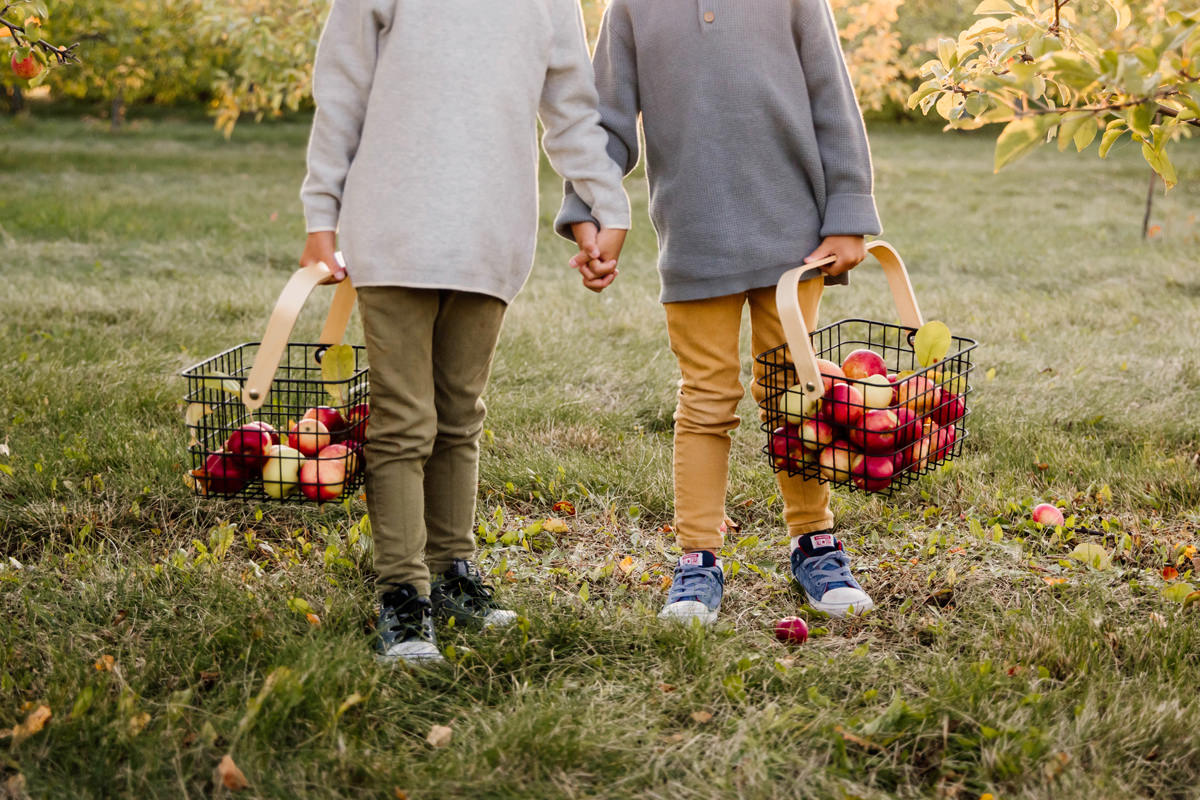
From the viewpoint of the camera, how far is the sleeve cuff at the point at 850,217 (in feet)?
8.11

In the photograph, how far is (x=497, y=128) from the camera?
2.24 m

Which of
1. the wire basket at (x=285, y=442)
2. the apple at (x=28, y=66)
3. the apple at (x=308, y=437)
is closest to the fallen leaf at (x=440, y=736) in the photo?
the wire basket at (x=285, y=442)

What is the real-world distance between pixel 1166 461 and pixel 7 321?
5226 millimetres

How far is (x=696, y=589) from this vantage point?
2557mm

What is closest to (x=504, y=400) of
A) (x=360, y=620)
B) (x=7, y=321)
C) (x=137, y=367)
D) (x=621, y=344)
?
(x=621, y=344)

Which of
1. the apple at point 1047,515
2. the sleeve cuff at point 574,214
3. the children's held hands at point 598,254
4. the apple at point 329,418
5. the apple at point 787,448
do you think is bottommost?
the apple at point 1047,515

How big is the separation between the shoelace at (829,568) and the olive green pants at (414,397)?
0.92m

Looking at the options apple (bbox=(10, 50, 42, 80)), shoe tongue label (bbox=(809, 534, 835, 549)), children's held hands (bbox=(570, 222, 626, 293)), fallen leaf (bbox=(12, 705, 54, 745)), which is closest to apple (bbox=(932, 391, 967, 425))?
shoe tongue label (bbox=(809, 534, 835, 549))

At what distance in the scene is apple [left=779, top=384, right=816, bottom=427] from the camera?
2.27 meters

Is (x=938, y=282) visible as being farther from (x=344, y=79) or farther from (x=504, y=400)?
(x=344, y=79)

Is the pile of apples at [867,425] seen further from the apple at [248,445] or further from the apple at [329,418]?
the apple at [248,445]

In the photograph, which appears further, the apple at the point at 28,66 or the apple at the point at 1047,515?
the apple at the point at 28,66

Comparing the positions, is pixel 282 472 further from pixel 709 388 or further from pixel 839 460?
pixel 839 460

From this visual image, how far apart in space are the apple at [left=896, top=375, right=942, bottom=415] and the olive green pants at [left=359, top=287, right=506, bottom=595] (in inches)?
34.8
